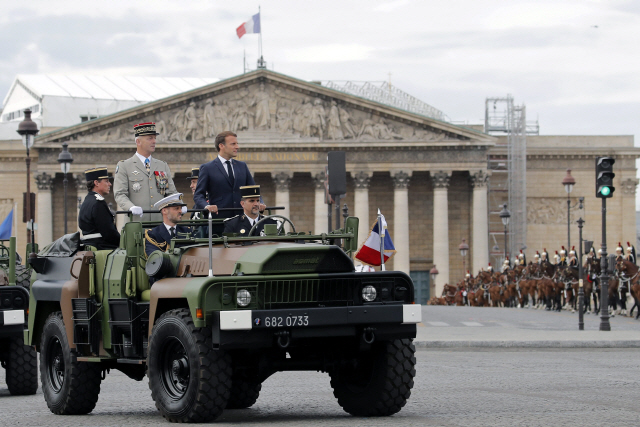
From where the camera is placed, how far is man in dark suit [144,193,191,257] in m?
11.3

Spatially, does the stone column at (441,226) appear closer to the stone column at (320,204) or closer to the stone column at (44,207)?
the stone column at (320,204)

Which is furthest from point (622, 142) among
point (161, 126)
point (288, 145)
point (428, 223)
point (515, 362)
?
point (515, 362)

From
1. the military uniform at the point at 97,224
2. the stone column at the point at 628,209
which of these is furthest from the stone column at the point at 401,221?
the military uniform at the point at 97,224

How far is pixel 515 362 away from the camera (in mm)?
20047

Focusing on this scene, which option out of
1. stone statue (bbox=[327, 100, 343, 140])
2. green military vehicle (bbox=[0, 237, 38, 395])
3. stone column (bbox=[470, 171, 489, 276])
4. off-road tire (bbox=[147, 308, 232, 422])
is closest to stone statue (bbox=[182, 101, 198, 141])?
stone statue (bbox=[327, 100, 343, 140])

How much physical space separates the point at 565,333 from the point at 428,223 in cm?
5379

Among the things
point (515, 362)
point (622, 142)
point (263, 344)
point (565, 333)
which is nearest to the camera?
point (263, 344)

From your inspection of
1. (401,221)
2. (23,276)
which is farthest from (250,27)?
(23,276)

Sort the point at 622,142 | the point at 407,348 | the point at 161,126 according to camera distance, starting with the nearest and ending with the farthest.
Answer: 1. the point at 407,348
2. the point at 161,126
3. the point at 622,142

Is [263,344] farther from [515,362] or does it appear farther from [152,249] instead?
[515,362]

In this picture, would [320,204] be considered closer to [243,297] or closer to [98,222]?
[98,222]

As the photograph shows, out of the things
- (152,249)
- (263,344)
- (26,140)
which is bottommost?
(263,344)

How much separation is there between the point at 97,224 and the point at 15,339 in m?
3.43

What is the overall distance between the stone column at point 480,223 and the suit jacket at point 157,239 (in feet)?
222
